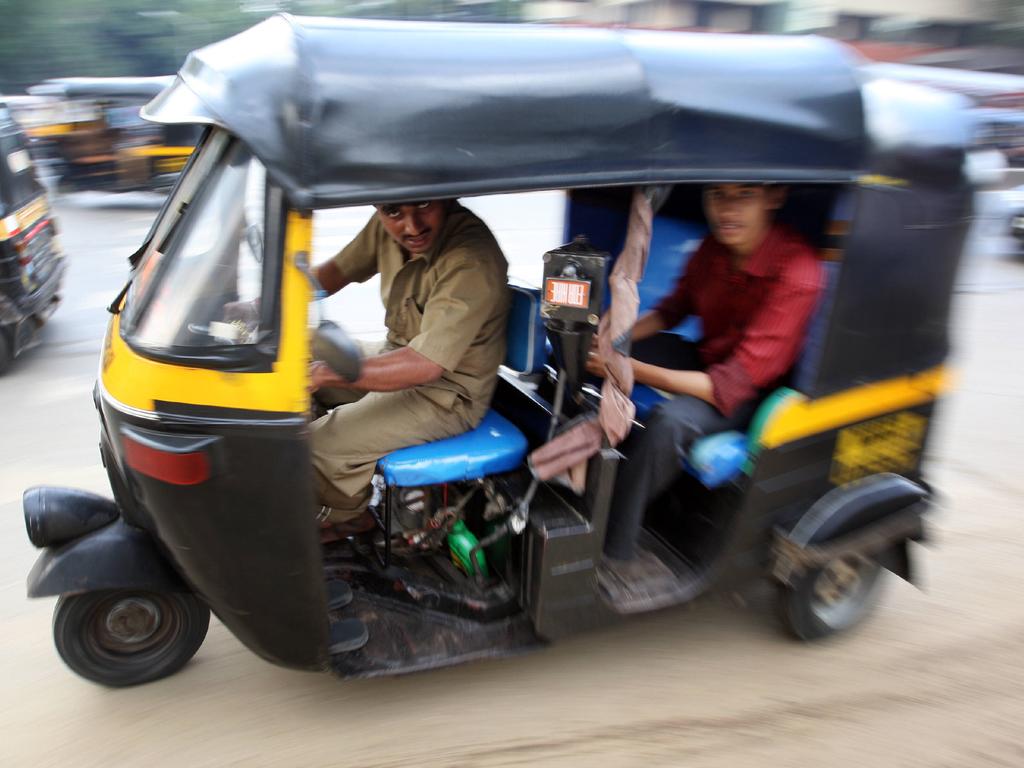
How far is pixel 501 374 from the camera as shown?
3.50 meters

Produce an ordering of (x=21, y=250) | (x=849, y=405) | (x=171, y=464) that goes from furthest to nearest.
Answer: (x=21, y=250), (x=849, y=405), (x=171, y=464)

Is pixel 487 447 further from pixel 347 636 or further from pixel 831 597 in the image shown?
pixel 831 597

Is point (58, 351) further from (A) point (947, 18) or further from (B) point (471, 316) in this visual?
(A) point (947, 18)

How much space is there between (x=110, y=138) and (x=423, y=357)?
1021 cm

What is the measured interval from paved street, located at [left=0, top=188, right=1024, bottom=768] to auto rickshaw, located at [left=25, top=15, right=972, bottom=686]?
186 millimetres

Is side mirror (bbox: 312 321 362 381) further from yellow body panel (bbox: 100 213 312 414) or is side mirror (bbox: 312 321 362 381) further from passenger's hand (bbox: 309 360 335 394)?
passenger's hand (bbox: 309 360 335 394)

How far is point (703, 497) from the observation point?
10.0ft

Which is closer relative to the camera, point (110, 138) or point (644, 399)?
point (644, 399)

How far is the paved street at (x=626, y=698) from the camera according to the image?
8.73ft

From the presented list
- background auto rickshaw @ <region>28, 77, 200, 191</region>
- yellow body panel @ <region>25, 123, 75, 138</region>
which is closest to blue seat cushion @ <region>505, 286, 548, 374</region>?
background auto rickshaw @ <region>28, 77, 200, 191</region>

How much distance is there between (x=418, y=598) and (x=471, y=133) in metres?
1.63

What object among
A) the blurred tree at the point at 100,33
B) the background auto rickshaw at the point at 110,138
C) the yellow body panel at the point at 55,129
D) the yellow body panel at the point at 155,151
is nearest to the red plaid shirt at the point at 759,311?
the background auto rickshaw at the point at 110,138

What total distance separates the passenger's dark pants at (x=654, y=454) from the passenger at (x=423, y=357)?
58cm

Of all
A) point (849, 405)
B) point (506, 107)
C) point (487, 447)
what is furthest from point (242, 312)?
point (849, 405)
